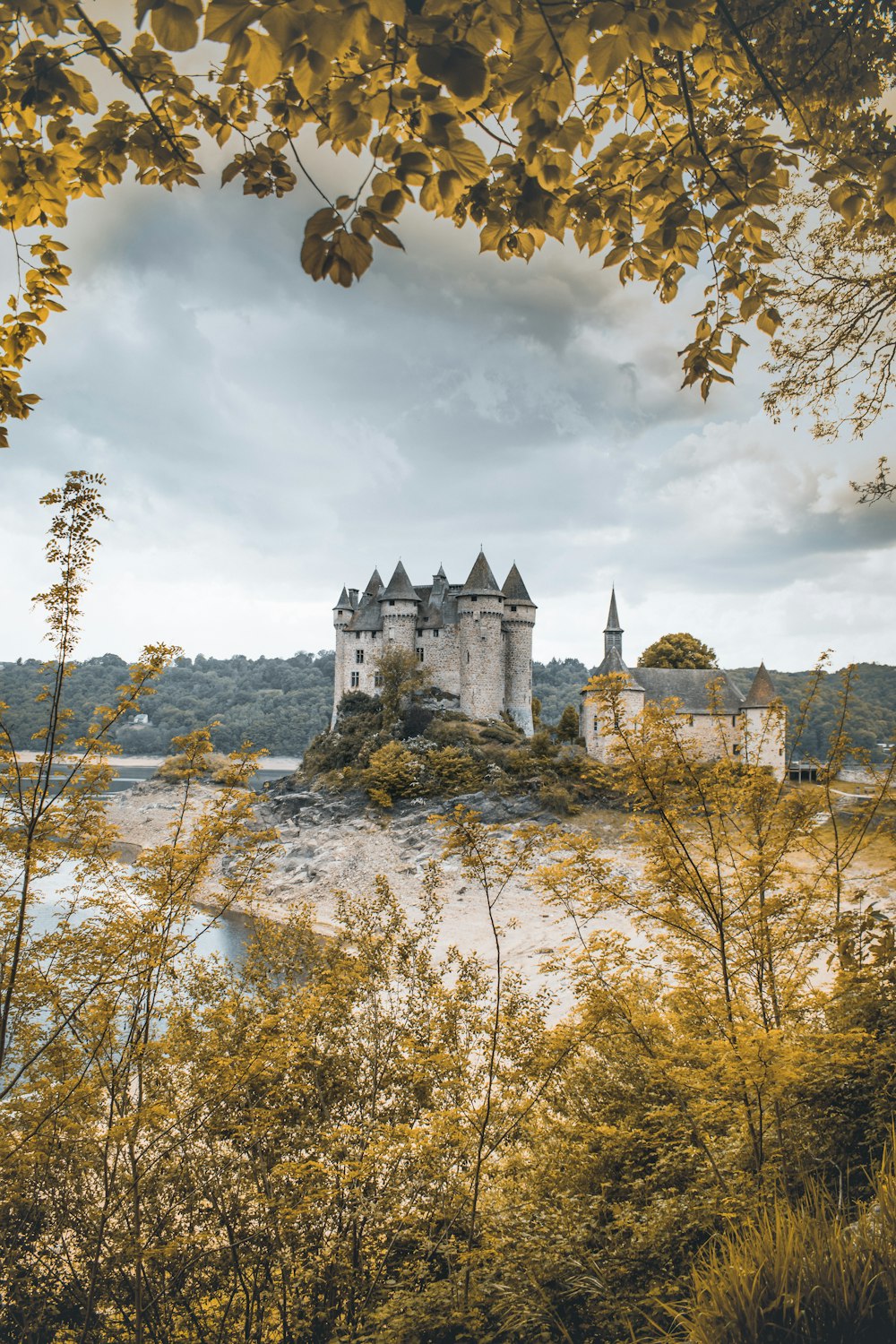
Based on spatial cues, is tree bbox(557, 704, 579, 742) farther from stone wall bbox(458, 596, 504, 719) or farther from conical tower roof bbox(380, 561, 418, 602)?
conical tower roof bbox(380, 561, 418, 602)

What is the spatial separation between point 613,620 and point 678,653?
15.4 ft

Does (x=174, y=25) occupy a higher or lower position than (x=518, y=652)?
lower

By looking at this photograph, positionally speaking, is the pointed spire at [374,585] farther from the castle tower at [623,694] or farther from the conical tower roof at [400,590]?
the castle tower at [623,694]

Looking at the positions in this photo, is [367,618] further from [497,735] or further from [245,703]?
[245,703]

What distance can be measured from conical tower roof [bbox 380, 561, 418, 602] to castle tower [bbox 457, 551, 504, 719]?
3.29 metres

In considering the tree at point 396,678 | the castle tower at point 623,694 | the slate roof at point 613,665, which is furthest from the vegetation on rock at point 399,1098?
the tree at point 396,678

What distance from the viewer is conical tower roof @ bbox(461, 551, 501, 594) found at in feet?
141

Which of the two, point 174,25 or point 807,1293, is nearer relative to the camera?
point 174,25

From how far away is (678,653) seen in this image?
44.9 metres

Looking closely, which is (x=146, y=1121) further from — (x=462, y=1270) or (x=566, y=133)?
(x=566, y=133)

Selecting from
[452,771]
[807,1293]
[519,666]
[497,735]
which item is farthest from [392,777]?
[807,1293]

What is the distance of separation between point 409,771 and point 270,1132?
30547 millimetres

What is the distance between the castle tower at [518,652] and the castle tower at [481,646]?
54.2 inches

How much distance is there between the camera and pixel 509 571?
4538 cm
